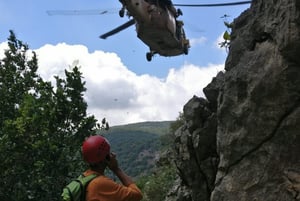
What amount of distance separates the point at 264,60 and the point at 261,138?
3.80ft

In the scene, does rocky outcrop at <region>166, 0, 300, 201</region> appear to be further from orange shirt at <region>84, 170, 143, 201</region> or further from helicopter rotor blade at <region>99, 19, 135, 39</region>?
helicopter rotor blade at <region>99, 19, 135, 39</region>

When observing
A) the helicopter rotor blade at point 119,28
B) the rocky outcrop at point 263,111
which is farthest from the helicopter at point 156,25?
the rocky outcrop at point 263,111

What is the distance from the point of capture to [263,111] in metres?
7.07

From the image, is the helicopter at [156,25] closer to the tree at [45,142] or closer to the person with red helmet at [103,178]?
the tree at [45,142]

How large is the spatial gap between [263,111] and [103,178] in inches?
145

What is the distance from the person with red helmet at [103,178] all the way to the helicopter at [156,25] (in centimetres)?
1093

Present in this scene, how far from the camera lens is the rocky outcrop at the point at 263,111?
6734mm

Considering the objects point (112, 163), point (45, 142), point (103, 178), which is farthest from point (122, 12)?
point (103, 178)

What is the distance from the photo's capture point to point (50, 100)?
57.6 feet

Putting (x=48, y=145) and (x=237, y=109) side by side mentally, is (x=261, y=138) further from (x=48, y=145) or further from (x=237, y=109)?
(x=48, y=145)

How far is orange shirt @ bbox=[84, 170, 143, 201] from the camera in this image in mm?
3971

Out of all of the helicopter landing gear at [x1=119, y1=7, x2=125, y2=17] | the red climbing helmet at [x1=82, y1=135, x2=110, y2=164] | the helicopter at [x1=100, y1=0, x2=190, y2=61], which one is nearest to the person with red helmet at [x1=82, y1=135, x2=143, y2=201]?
the red climbing helmet at [x1=82, y1=135, x2=110, y2=164]

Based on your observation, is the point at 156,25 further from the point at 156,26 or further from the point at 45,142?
the point at 45,142

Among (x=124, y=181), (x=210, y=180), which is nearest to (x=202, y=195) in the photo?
(x=210, y=180)
